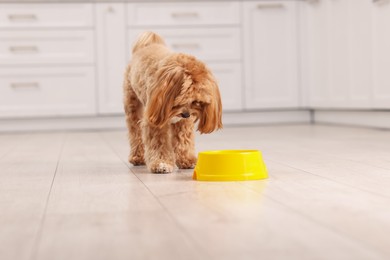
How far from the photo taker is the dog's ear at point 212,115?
2176 millimetres

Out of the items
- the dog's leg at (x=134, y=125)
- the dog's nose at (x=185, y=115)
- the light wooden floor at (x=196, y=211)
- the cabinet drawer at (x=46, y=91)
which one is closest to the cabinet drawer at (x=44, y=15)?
the cabinet drawer at (x=46, y=91)

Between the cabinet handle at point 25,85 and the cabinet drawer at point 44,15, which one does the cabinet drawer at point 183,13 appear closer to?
the cabinet drawer at point 44,15

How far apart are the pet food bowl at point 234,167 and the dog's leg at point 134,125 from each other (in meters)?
0.63

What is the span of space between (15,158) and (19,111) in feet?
7.01

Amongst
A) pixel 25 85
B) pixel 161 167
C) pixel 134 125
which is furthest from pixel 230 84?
pixel 161 167

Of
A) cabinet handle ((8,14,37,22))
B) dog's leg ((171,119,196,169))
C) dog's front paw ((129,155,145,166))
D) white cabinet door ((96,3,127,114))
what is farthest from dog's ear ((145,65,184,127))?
cabinet handle ((8,14,37,22))

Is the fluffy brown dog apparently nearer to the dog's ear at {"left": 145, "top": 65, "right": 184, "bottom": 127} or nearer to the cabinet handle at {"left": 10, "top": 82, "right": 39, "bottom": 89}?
the dog's ear at {"left": 145, "top": 65, "right": 184, "bottom": 127}

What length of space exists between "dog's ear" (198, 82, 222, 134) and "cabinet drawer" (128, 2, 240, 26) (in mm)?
3122

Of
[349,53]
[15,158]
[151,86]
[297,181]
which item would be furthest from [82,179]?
[349,53]

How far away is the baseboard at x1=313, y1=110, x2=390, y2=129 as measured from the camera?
4.33 metres

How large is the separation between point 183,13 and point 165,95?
126 inches

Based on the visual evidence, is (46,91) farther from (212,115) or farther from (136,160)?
(212,115)

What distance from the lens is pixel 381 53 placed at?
4.18 m

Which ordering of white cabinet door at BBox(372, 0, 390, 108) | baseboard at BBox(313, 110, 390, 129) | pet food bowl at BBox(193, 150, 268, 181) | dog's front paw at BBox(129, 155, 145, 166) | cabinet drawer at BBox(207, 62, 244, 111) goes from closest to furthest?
pet food bowl at BBox(193, 150, 268, 181) < dog's front paw at BBox(129, 155, 145, 166) < white cabinet door at BBox(372, 0, 390, 108) < baseboard at BBox(313, 110, 390, 129) < cabinet drawer at BBox(207, 62, 244, 111)
